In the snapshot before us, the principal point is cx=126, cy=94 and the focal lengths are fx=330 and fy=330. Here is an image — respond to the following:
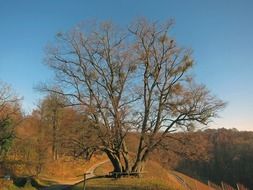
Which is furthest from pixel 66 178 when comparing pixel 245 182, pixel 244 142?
pixel 244 142

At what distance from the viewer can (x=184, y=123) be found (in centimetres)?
2853

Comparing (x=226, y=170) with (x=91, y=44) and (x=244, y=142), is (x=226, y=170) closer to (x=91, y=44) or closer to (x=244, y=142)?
(x=244, y=142)

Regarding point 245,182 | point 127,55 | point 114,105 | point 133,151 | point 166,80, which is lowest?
point 245,182

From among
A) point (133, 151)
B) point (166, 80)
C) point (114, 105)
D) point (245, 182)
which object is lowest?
point (245, 182)

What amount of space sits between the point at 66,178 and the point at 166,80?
24.6 m

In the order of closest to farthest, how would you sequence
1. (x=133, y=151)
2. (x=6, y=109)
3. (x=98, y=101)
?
(x=98, y=101), (x=133, y=151), (x=6, y=109)

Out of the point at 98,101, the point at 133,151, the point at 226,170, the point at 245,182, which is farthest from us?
the point at 226,170

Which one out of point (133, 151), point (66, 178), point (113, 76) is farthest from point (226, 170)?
point (113, 76)

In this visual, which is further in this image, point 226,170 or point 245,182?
point 226,170

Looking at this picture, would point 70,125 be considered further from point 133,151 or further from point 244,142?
point 244,142

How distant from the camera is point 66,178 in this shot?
4644 cm

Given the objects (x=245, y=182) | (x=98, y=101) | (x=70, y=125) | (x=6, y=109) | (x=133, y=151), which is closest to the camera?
(x=70, y=125)

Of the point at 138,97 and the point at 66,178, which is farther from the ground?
the point at 138,97

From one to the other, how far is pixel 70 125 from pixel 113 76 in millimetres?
6207
